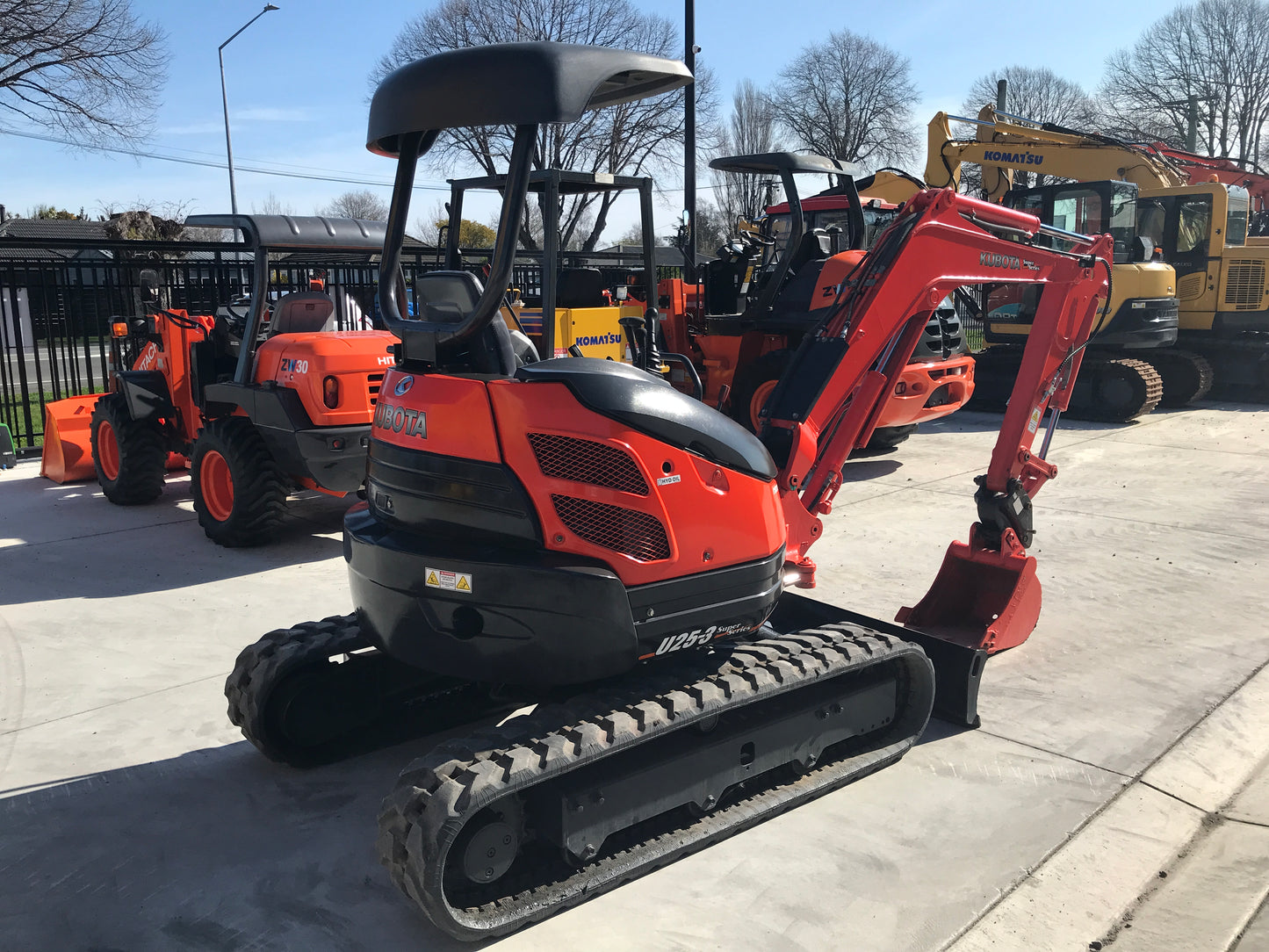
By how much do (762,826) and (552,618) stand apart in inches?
42.1

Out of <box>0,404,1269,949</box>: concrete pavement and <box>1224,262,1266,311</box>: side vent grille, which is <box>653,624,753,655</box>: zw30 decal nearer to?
<box>0,404,1269,949</box>: concrete pavement

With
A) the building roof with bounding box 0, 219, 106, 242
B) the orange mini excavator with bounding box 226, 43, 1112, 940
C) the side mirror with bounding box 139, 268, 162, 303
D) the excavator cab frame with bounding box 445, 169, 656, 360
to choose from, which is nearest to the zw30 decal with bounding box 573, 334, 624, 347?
the excavator cab frame with bounding box 445, 169, 656, 360

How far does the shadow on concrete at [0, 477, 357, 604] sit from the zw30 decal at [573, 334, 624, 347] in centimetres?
238

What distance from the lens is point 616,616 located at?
310 centimetres

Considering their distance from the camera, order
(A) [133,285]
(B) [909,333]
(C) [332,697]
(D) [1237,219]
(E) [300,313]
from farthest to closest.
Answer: (D) [1237,219] → (A) [133,285] → (E) [300,313] → (B) [909,333] → (C) [332,697]

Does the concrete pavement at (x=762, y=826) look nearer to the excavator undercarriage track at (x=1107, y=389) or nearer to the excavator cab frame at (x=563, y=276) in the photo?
the excavator cab frame at (x=563, y=276)

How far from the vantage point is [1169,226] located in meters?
14.0

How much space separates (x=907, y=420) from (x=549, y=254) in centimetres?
627

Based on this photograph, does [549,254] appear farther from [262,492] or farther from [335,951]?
[262,492]

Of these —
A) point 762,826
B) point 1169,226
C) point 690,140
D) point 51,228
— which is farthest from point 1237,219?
point 51,228

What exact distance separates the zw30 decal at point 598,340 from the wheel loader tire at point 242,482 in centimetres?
316

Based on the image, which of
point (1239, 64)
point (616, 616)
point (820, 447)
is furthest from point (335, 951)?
point (1239, 64)

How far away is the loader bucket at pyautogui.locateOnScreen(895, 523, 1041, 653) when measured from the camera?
486 centimetres

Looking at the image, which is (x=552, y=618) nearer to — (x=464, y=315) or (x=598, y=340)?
(x=464, y=315)
